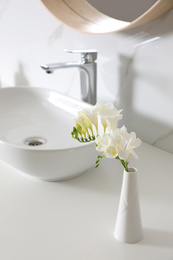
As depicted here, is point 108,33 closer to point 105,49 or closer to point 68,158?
point 105,49

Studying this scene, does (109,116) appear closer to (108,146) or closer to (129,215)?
(108,146)

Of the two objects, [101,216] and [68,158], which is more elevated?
[68,158]

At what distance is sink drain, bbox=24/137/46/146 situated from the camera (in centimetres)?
111

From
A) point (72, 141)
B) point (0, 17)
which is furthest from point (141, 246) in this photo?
point (0, 17)

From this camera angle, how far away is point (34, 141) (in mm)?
1129

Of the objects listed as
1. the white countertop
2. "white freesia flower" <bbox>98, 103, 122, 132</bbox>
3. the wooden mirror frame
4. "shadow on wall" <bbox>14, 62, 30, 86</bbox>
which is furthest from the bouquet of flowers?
"shadow on wall" <bbox>14, 62, 30, 86</bbox>

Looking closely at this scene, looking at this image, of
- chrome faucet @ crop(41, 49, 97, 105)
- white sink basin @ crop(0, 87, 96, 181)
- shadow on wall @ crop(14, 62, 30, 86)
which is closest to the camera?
white sink basin @ crop(0, 87, 96, 181)

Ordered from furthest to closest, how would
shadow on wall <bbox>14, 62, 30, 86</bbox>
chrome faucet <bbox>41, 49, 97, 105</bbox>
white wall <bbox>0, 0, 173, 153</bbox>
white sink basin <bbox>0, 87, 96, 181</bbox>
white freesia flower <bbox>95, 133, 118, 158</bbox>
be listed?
shadow on wall <bbox>14, 62, 30, 86</bbox>
chrome faucet <bbox>41, 49, 97, 105</bbox>
white wall <bbox>0, 0, 173, 153</bbox>
white sink basin <bbox>0, 87, 96, 181</bbox>
white freesia flower <bbox>95, 133, 118, 158</bbox>

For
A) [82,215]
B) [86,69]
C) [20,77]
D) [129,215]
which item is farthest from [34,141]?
[20,77]

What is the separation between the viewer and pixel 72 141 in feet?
3.56

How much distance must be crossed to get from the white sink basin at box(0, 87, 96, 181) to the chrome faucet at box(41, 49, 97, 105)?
5 cm

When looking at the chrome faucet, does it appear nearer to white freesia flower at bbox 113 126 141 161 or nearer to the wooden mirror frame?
the wooden mirror frame

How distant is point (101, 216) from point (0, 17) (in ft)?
4.16

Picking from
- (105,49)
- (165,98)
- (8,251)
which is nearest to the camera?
(8,251)
